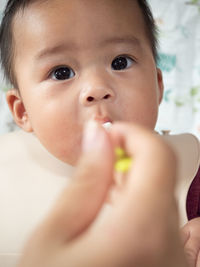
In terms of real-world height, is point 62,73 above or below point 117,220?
below

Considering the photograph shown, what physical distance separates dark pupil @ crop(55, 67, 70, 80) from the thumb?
0.46 m

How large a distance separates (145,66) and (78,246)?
58cm

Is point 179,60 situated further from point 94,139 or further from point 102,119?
point 94,139

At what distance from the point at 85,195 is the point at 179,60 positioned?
1263 mm

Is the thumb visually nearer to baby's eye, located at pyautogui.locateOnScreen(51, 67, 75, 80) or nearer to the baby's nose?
the baby's nose

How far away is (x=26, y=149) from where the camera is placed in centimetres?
103

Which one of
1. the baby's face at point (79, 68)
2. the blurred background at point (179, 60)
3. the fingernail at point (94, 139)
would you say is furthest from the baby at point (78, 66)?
the blurred background at point (179, 60)

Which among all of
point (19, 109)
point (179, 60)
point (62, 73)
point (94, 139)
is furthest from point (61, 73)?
point (179, 60)

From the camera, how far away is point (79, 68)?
732 mm

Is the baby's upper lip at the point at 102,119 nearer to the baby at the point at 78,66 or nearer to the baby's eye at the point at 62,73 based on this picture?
the baby at the point at 78,66

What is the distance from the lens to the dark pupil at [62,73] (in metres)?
0.76

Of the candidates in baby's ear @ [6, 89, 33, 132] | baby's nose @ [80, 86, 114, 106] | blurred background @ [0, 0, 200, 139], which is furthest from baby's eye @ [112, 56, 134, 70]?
blurred background @ [0, 0, 200, 139]

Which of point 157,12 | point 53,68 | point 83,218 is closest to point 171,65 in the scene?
point 157,12

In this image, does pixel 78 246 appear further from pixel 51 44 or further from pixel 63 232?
pixel 51 44
